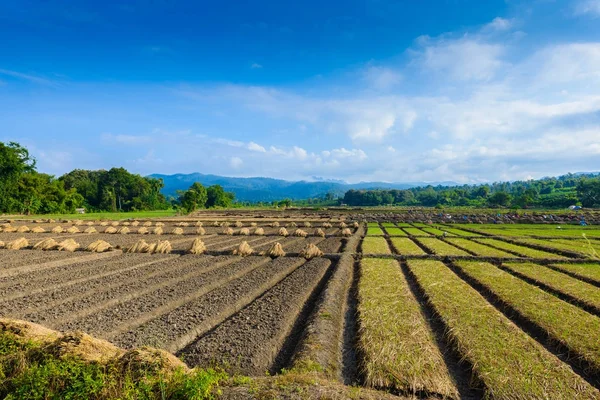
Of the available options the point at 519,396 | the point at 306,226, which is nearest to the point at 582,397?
the point at 519,396

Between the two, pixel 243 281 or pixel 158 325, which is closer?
pixel 158 325

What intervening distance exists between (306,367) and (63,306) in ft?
28.8

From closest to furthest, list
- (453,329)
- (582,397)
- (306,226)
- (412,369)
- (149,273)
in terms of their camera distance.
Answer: (582,397)
(412,369)
(453,329)
(149,273)
(306,226)

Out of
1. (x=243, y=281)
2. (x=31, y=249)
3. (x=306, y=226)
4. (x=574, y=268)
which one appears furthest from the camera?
(x=306, y=226)

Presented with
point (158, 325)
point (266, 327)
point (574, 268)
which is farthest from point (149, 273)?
point (574, 268)

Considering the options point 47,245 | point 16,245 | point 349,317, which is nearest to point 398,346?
point 349,317

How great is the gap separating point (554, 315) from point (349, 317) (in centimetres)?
649

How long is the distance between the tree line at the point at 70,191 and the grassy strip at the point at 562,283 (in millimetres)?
72231

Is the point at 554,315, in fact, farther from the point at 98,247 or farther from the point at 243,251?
the point at 98,247

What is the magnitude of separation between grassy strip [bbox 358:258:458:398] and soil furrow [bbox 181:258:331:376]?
7.35ft

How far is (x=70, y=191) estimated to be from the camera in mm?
82375

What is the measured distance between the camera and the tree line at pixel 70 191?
216ft

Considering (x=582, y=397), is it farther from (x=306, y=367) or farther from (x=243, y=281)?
(x=243, y=281)

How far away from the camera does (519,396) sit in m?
6.14
